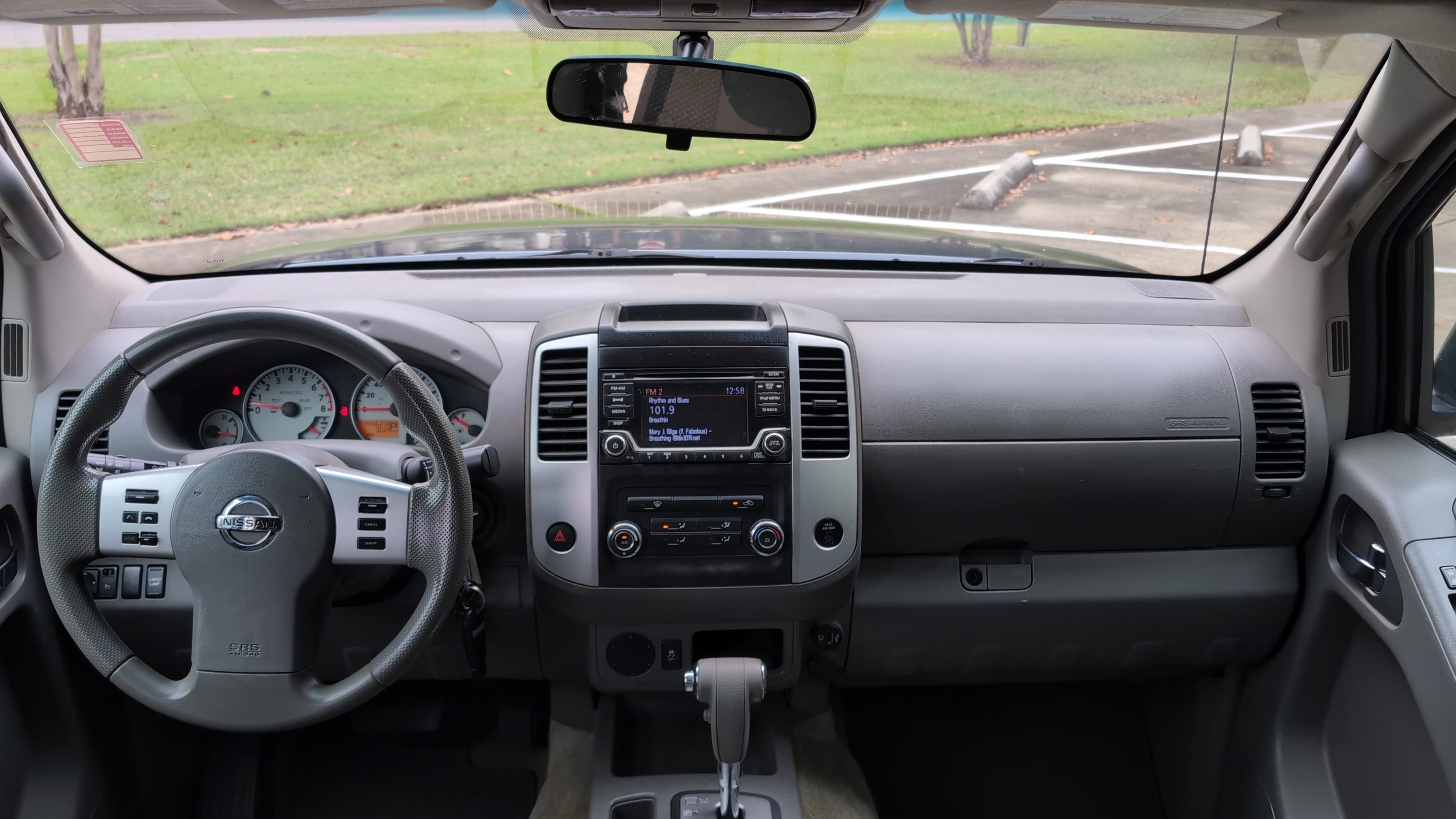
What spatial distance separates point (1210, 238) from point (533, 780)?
2.66 meters

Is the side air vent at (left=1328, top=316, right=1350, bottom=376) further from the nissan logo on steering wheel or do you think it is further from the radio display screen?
the nissan logo on steering wheel

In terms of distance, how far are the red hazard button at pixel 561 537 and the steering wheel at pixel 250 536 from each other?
35 centimetres

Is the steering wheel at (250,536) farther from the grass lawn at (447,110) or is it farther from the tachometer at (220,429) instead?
the grass lawn at (447,110)

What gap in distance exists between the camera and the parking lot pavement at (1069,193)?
112 inches

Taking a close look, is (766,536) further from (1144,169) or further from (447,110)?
(1144,169)

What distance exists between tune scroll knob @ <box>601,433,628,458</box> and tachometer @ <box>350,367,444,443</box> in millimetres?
545

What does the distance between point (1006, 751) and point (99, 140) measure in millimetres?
3206

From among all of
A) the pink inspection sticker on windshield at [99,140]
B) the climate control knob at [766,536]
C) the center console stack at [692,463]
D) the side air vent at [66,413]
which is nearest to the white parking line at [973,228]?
the center console stack at [692,463]

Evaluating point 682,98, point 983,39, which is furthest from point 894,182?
point 682,98

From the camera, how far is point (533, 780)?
2.99m

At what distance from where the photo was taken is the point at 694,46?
2.09m

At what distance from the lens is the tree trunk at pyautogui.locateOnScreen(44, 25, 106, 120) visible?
7.86 ft

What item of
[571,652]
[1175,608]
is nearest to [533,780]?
[571,652]

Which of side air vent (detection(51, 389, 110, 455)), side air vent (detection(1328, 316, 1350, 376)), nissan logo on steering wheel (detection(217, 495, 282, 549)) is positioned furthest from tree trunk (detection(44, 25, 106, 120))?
side air vent (detection(1328, 316, 1350, 376))
